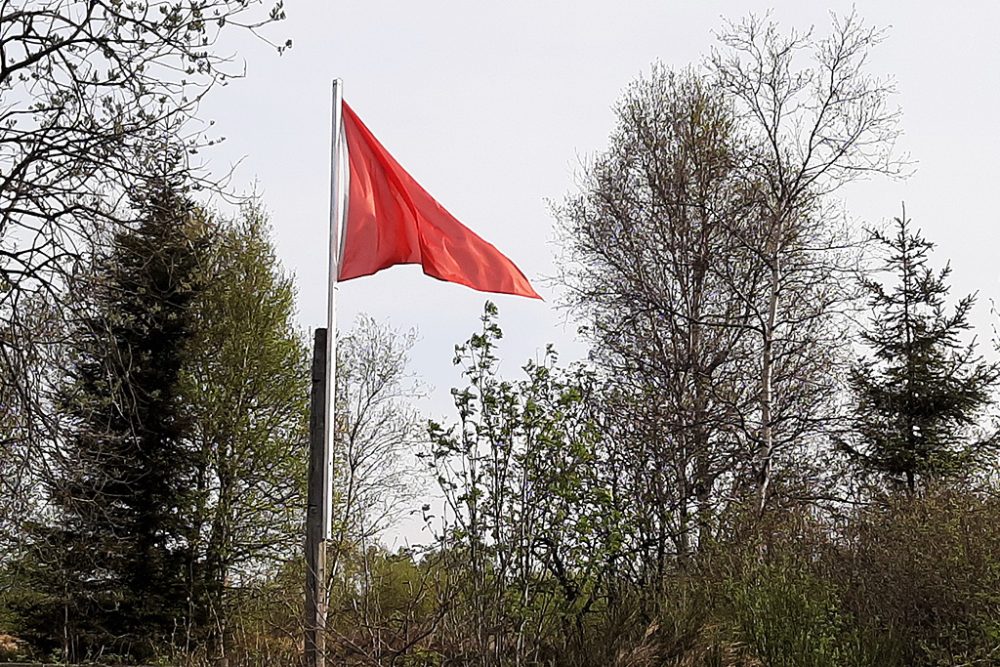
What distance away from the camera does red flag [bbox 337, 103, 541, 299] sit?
28.1ft

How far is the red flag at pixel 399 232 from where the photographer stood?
855 cm

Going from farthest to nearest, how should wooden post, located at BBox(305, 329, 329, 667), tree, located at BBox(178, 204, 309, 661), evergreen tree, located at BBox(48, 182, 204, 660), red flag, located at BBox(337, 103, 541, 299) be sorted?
tree, located at BBox(178, 204, 309, 661) → evergreen tree, located at BBox(48, 182, 204, 660) → red flag, located at BBox(337, 103, 541, 299) → wooden post, located at BBox(305, 329, 329, 667)

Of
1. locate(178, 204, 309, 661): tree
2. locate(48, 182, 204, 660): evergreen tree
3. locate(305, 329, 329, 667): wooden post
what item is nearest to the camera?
locate(305, 329, 329, 667): wooden post

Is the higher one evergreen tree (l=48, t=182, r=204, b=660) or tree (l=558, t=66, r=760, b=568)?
tree (l=558, t=66, r=760, b=568)

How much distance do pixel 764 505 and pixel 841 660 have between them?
4915mm

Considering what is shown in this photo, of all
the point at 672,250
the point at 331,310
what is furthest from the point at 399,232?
the point at 672,250

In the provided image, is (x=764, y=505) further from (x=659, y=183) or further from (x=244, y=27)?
(x=244, y=27)

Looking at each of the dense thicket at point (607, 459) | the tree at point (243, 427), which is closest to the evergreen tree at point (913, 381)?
the dense thicket at point (607, 459)

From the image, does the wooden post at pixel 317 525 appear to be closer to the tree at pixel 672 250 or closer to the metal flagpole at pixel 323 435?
the metal flagpole at pixel 323 435

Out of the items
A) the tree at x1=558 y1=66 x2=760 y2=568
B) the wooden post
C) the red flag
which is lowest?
the wooden post

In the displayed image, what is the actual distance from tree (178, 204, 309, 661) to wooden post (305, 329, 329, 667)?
938 cm

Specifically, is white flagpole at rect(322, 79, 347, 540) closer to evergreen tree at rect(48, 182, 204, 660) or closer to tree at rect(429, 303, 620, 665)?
tree at rect(429, 303, 620, 665)

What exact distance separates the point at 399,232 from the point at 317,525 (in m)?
2.15

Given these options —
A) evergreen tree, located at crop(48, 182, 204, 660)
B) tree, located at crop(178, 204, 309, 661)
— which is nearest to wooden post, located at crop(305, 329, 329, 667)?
evergreen tree, located at crop(48, 182, 204, 660)
